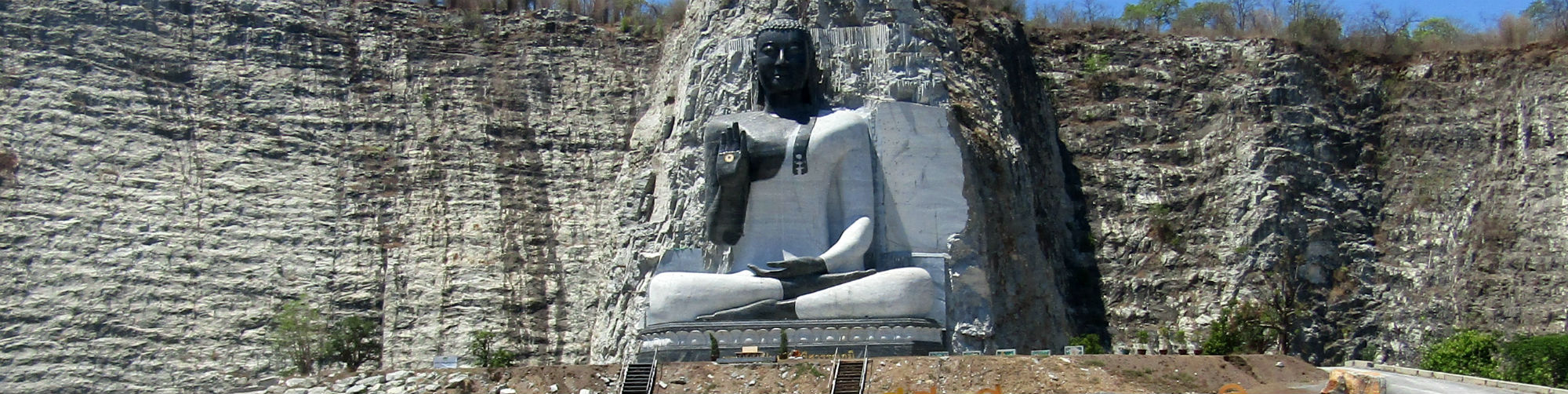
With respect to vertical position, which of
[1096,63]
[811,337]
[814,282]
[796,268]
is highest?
[1096,63]

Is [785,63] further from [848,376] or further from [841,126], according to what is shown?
[848,376]

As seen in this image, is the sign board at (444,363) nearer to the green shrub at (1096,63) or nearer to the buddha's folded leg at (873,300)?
the buddha's folded leg at (873,300)

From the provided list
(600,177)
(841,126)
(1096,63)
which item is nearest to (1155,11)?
(1096,63)

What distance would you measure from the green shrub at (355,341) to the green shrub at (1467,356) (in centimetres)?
1431

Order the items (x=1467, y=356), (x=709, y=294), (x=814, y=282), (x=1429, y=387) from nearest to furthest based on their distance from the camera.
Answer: (x=1429, y=387) < (x=709, y=294) < (x=814, y=282) < (x=1467, y=356)

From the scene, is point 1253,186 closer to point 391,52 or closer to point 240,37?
point 391,52

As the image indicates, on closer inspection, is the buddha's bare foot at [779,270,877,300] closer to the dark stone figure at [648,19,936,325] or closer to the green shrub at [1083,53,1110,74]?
the dark stone figure at [648,19,936,325]

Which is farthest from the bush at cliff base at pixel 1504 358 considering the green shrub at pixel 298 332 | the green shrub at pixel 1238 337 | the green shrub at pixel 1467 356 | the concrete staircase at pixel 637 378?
the green shrub at pixel 298 332

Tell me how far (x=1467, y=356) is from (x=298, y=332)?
16.2 m

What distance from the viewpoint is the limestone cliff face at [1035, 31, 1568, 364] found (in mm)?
29750

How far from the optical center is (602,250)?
30.6m

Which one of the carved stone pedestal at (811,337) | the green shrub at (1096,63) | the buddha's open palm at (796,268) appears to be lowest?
the carved stone pedestal at (811,337)

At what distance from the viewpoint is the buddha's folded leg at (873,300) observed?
2067 centimetres

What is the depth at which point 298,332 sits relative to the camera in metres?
27.5
